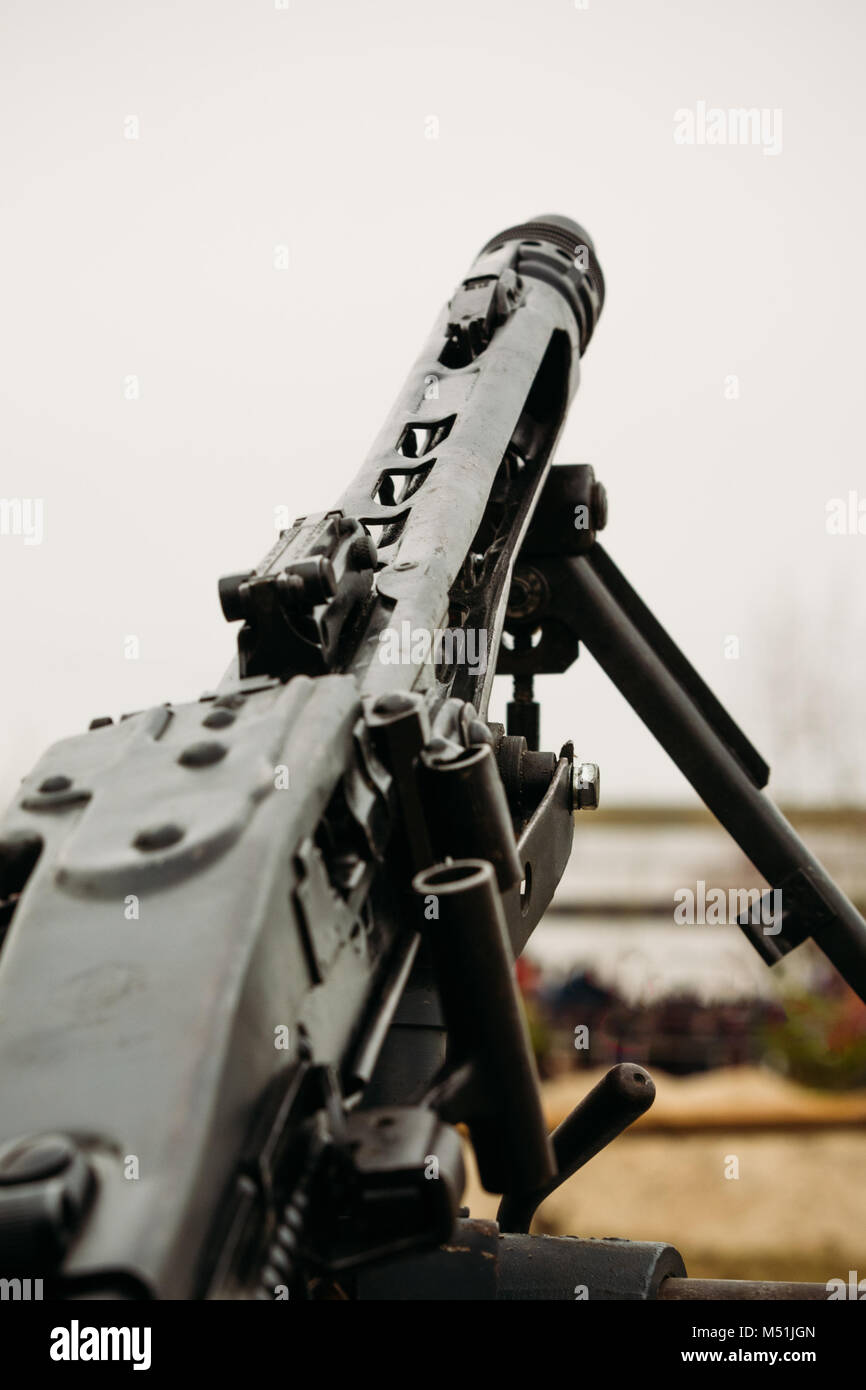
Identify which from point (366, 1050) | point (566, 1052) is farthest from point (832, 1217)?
point (366, 1050)

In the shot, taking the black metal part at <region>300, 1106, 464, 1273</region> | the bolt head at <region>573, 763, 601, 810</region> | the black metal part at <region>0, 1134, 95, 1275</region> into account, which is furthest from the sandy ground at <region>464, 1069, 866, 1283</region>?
the black metal part at <region>0, 1134, 95, 1275</region>

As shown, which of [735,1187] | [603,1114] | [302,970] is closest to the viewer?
[302,970]

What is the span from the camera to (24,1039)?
61.8 inches

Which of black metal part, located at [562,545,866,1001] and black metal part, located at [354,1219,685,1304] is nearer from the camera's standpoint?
black metal part, located at [354,1219,685,1304]

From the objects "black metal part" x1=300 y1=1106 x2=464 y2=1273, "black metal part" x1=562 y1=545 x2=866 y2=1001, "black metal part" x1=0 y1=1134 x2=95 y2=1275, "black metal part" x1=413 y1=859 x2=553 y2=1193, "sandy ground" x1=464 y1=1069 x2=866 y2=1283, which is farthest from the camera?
"sandy ground" x1=464 y1=1069 x2=866 y2=1283

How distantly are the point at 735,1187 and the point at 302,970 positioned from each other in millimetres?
8774

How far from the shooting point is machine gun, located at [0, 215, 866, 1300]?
4.75 feet

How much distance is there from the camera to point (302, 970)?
173 centimetres

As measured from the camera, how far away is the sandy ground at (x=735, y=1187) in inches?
352

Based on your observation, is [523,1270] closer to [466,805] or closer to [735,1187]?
[466,805]

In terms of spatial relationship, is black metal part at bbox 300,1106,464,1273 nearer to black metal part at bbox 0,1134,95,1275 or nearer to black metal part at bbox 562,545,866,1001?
black metal part at bbox 0,1134,95,1275

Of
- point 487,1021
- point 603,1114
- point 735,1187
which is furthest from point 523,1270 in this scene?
point 735,1187

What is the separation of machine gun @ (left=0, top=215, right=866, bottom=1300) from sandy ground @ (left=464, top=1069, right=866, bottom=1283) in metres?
6.65
